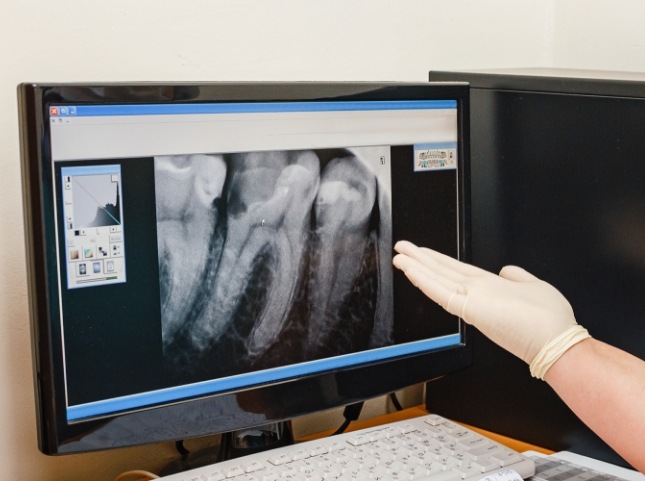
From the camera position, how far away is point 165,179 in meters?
0.79

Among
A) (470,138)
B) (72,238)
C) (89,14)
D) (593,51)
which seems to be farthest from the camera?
(593,51)

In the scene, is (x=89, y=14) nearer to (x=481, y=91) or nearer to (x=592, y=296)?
(x=481, y=91)

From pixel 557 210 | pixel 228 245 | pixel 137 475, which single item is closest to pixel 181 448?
pixel 137 475

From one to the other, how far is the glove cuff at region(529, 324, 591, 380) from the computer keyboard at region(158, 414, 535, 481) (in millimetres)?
154

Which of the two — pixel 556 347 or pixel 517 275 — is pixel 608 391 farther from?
pixel 517 275

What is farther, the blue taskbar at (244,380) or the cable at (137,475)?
the cable at (137,475)

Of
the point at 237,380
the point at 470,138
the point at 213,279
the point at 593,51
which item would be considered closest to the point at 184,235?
the point at 213,279

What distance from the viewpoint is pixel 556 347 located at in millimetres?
760

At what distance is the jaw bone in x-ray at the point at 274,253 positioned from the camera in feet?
2.65

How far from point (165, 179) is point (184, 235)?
0.05 m

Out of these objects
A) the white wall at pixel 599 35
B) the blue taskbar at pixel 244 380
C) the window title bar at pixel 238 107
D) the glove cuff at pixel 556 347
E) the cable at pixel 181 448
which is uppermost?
the white wall at pixel 599 35

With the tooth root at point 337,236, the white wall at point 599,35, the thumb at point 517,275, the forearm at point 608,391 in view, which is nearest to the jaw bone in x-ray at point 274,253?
the tooth root at point 337,236

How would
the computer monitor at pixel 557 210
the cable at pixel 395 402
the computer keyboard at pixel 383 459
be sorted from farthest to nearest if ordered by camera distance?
the cable at pixel 395 402
the computer monitor at pixel 557 210
the computer keyboard at pixel 383 459

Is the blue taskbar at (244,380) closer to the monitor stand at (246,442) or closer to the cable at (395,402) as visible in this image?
the monitor stand at (246,442)
